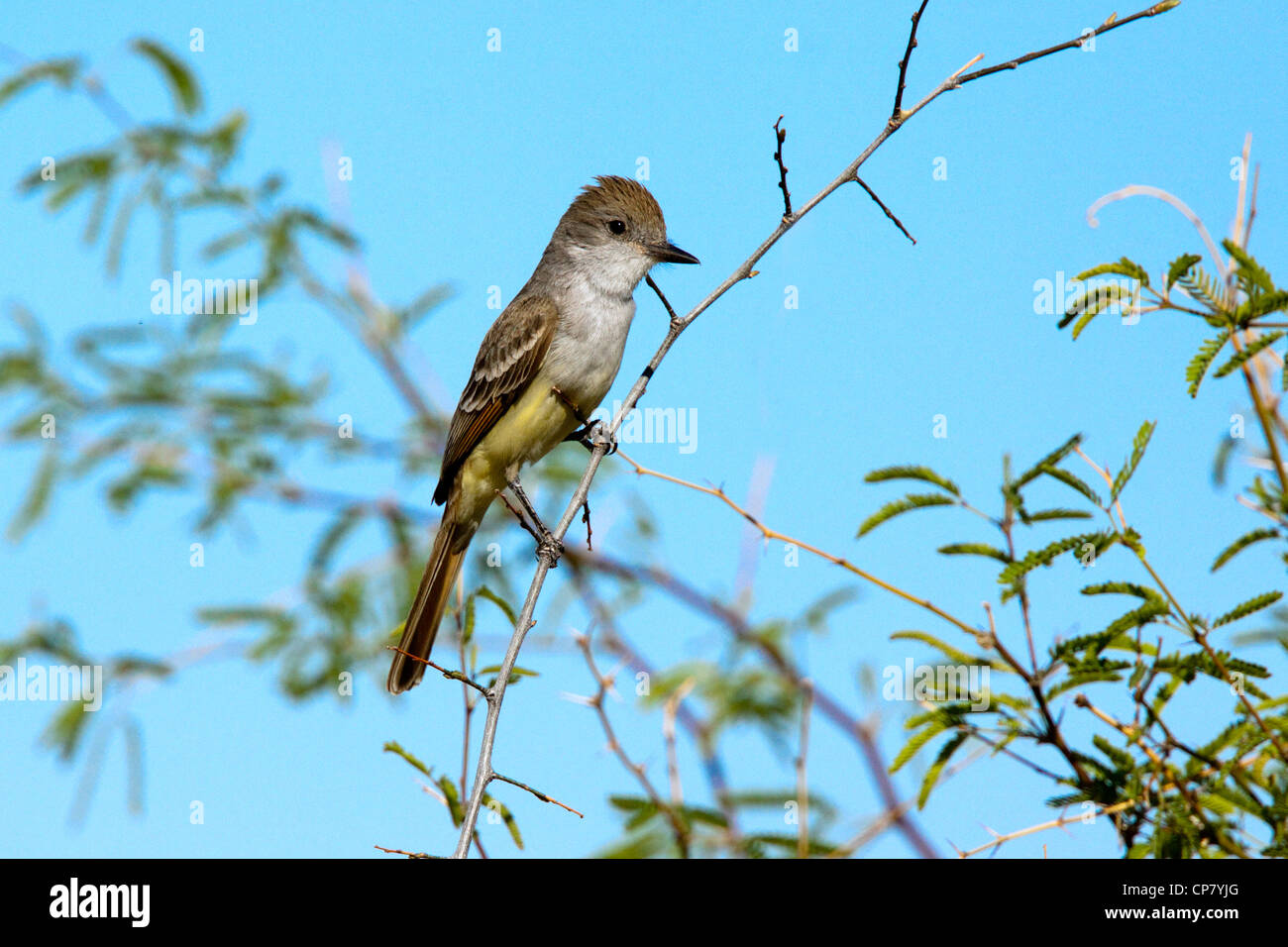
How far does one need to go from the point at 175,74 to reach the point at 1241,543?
20.0 ft

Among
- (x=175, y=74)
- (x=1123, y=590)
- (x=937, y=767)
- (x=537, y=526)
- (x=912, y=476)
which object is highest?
(x=175, y=74)

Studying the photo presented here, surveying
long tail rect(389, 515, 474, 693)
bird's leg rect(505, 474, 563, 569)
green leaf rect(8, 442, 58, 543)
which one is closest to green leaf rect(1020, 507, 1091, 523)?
bird's leg rect(505, 474, 563, 569)

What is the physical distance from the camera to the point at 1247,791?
2584mm

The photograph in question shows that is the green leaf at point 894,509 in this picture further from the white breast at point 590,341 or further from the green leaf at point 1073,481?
the white breast at point 590,341

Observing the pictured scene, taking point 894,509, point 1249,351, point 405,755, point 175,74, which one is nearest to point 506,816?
point 405,755

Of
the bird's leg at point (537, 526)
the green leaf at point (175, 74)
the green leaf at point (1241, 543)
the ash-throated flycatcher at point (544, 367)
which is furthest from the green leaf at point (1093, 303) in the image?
the green leaf at point (175, 74)

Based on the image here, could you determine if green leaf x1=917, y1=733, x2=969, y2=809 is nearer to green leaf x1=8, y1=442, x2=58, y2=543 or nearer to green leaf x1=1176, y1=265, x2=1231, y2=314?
green leaf x1=1176, y1=265, x2=1231, y2=314

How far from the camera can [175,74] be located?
20.6ft

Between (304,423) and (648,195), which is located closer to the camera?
(648,195)

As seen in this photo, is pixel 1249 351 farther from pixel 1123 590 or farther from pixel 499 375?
pixel 499 375
